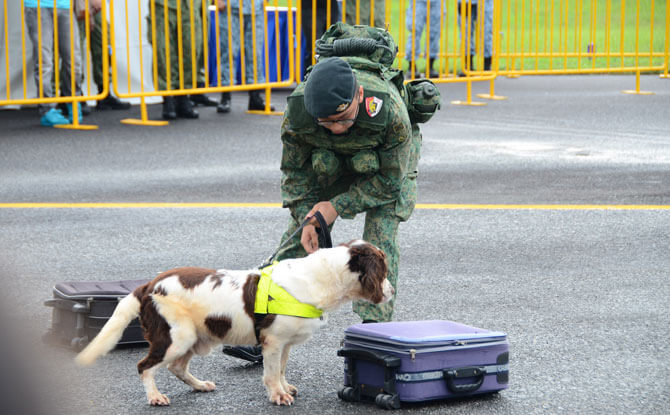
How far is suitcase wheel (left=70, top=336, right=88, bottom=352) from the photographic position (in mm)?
4438

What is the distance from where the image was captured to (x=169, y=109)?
12281 mm

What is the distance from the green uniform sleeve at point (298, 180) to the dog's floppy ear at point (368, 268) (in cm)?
85

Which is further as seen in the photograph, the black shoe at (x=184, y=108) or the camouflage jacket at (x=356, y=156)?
the black shoe at (x=184, y=108)

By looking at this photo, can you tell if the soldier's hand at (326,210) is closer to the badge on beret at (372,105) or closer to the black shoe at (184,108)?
the badge on beret at (372,105)

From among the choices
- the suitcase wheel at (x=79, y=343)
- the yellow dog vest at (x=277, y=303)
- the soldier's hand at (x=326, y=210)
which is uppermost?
the soldier's hand at (x=326, y=210)

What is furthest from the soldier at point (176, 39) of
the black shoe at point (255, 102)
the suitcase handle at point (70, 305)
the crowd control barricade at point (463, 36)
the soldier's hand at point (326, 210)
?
the soldier's hand at point (326, 210)

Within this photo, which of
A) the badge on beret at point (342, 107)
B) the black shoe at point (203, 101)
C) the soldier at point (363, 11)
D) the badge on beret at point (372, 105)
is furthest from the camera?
the black shoe at point (203, 101)

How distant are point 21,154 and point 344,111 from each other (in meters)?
6.78

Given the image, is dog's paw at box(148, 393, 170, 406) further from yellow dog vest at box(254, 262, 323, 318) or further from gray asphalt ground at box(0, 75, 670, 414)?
yellow dog vest at box(254, 262, 323, 318)

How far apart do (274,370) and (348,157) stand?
1.15 meters

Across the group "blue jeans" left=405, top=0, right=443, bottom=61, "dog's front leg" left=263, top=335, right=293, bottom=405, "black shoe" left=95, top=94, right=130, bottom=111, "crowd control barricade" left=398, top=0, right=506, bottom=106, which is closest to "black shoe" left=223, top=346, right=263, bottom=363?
"dog's front leg" left=263, top=335, right=293, bottom=405

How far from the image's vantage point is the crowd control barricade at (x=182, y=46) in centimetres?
1160

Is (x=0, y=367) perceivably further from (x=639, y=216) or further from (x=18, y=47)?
(x=18, y=47)

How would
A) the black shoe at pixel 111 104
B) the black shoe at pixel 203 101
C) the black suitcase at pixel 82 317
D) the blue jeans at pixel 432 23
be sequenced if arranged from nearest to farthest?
the black suitcase at pixel 82 317, the black shoe at pixel 111 104, the black shoe at pixel 203 101, the blue jeans at pixel 432 23
